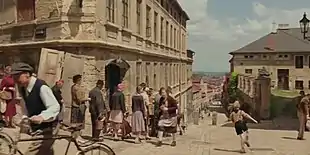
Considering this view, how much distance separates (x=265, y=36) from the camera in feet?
205

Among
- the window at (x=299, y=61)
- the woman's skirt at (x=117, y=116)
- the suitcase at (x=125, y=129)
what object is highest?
the window at (x=299, y=61)

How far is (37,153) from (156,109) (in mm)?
8157

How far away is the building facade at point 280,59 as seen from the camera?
56.8 meters

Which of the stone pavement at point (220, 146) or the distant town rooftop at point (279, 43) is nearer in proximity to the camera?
the stone pavement at point (220, 146)

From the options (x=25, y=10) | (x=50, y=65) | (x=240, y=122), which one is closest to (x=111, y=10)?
(x=25, y=10)

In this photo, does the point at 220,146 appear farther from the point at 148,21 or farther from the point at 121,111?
the point at 148,21

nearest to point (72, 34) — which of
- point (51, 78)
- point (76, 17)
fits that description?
point (76, 17)

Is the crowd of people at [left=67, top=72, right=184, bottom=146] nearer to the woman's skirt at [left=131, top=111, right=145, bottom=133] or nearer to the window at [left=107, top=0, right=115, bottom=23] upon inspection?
the woman's skirt at [left=131, top=111, right=145, bottom=133]

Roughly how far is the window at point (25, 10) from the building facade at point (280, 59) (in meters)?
43.1

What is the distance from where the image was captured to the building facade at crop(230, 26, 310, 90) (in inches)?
2234

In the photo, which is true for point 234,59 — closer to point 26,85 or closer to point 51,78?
point 51,78

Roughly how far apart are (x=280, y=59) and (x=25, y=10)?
47.0m

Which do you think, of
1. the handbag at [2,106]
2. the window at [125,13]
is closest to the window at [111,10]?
the window at [125,13]

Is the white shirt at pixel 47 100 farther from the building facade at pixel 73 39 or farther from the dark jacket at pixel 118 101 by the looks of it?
the building facade at pixel 73 39
